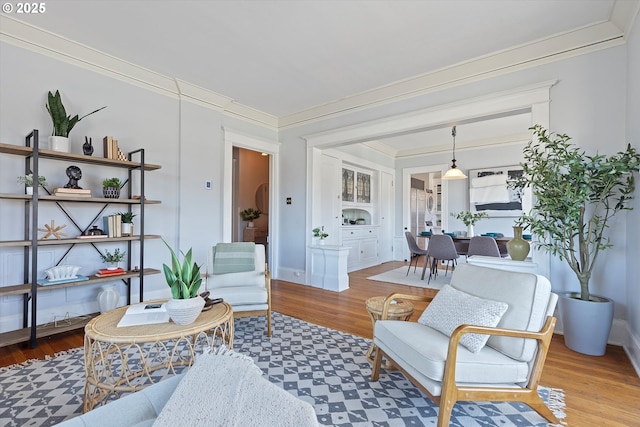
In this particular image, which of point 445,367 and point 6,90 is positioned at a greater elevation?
point 6,90

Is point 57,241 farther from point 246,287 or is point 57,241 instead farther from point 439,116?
point 439,116

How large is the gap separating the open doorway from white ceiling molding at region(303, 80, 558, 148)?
277cm

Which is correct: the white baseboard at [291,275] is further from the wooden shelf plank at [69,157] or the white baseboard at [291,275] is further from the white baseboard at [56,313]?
the wooden shelf plank at [69,157]

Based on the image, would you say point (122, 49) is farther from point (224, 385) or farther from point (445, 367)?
point (445, 367)

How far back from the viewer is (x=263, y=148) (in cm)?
505

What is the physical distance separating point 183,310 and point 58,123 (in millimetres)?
2466

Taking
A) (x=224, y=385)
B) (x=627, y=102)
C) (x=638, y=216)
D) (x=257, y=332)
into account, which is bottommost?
(x=257, y=332)

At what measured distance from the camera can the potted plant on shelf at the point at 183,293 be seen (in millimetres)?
1746

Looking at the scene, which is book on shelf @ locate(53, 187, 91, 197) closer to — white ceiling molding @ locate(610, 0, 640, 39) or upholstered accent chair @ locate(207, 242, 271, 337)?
upholstered accent chair @ locate(207, 242, 271, 337)

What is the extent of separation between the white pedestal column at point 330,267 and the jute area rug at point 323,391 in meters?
1.91

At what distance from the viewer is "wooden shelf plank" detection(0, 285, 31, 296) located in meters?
2.40

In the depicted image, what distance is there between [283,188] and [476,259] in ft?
10.8

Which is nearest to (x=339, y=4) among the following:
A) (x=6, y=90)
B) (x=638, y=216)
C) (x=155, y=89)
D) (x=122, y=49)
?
(x=122, y=49)

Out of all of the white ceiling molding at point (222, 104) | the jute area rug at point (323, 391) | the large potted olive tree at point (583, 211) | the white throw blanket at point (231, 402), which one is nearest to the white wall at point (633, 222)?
the large potted olive tree at point (583, 211)
